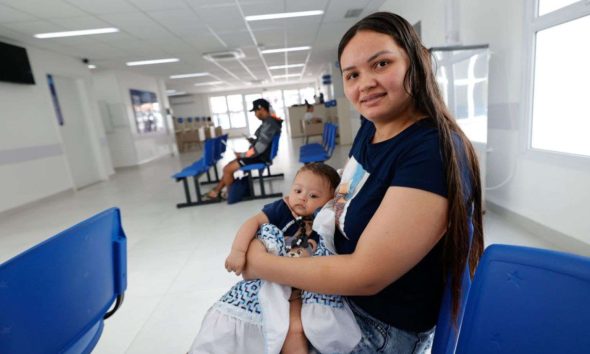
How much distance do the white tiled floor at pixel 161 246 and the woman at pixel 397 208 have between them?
4.20 feet

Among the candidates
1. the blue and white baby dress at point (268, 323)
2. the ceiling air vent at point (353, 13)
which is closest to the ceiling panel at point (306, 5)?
the ceiling air vent at point (353, 13)

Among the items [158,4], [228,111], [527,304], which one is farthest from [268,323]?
[228,111]

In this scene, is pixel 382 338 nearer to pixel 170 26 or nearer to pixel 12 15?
pixel 170 26

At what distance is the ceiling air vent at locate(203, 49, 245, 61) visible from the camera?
25.1 ft

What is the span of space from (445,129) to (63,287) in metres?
0.95

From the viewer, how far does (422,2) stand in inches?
161

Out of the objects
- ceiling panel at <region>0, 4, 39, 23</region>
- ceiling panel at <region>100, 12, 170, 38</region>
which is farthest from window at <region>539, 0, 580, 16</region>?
ceiling panel at <region>0, 4, 39, 23</region>

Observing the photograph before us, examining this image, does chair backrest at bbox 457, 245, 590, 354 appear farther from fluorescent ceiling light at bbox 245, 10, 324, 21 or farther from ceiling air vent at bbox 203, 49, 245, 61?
ceiling air vent at bbox 203, 49, 245, 61

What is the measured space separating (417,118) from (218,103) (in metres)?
20.3

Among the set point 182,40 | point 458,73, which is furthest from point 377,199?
point 182,40

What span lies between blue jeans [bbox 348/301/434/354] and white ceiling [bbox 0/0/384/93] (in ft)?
15.6

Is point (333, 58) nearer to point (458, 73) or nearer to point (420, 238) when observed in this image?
point (458, 73)

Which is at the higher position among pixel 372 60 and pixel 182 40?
pixel 182 40

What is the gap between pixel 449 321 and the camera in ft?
2.20
